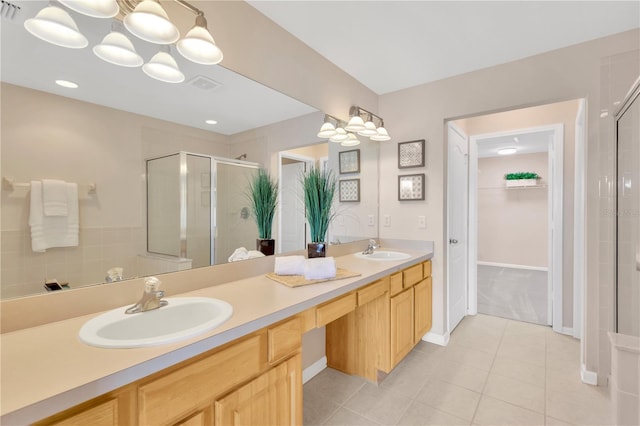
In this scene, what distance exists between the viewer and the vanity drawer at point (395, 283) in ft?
6.54

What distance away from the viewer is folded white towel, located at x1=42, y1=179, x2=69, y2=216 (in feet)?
3.27

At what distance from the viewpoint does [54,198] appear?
3.34 feet

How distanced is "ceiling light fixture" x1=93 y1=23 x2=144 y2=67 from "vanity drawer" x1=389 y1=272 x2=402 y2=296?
1.83 metres

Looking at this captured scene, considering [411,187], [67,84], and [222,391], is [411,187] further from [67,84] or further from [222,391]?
[67,84]

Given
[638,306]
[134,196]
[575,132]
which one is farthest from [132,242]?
[575,132]

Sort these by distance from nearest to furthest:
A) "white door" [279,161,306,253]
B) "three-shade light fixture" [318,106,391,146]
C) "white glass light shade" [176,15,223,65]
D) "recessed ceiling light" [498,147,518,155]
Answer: "white glass light shade" [176,15,223,65] < "white door" [279,161,306,253] < "three-shade light fixture" [318,106,391,146] < "recessed ceiling light" [498,147,518,155]

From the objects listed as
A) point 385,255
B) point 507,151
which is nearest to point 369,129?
point 385,255

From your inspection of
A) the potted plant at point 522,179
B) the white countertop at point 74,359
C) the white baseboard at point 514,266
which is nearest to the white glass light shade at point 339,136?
the white countertop at point 74,359

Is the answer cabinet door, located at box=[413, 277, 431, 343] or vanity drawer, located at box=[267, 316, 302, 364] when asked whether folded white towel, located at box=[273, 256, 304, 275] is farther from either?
cabinet door, located at box=[413, 277, 431, 343]

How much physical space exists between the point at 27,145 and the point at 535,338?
3.81m

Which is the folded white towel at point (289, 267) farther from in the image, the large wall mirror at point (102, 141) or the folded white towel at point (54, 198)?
the folded white towel at point (54, 198)

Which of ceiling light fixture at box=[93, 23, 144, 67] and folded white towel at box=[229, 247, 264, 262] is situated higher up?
ceiling light fixture at box=[93, 23, 144, 67]

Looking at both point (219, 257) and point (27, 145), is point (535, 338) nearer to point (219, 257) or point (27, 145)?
point (219, 257)

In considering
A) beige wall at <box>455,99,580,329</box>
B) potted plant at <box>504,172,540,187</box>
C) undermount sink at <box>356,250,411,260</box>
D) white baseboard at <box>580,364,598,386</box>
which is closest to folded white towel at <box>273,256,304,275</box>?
undermount sink at <box>356,250,411,260</box>
